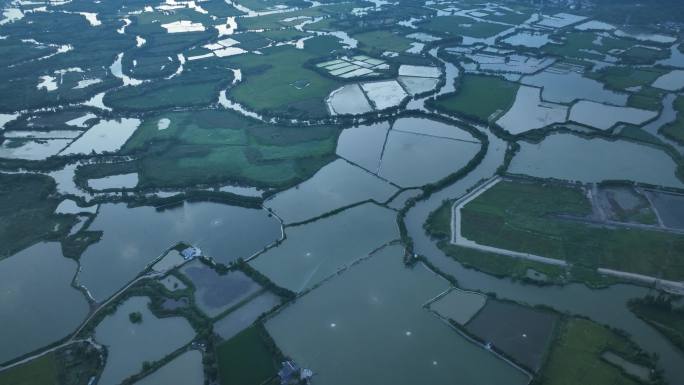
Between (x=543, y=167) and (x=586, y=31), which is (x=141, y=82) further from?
(x=586, y=31)

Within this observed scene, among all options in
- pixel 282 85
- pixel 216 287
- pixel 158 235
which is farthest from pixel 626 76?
pixel 158 235

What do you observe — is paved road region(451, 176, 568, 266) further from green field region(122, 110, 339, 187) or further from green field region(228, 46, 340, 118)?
green field region(228, 46, 340, 118)

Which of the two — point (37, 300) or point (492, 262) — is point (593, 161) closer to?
point (492, 262)

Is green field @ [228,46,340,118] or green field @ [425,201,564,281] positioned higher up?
green field @ [228,46,340,118]

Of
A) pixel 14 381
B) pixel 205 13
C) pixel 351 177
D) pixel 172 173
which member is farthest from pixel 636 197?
pixel 205 13

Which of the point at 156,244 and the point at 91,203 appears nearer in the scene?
the point at 156,244

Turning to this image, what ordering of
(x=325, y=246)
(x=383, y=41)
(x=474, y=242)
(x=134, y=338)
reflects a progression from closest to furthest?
(x=134, y=338) < (x=474, y=242) < (x=325, y=246) < (x=383, y=41)

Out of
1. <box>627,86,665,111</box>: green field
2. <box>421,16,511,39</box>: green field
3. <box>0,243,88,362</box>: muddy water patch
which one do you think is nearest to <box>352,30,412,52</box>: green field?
<box>421,16,511,39</box>: green field
